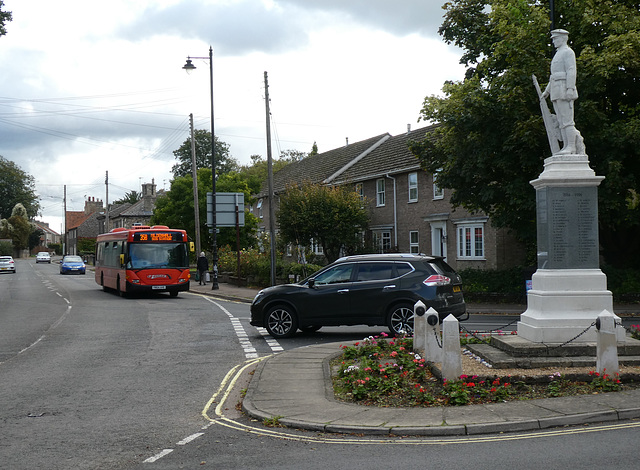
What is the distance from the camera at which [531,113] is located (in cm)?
2119

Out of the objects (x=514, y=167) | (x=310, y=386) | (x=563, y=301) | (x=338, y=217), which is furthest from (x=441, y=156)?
(x=310, y=386)

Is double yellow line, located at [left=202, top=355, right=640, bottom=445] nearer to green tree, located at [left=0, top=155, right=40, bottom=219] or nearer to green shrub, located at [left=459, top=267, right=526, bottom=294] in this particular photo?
green shrub, located at [left=459, top=267, right=526, bottom=294]

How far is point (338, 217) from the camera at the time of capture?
117 ft

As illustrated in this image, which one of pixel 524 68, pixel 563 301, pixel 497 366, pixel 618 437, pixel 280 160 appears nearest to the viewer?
pixel 618 437

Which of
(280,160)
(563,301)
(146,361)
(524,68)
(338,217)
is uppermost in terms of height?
(280,160)

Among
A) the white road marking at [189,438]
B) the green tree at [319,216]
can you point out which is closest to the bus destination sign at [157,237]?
the green tree at [319,216]

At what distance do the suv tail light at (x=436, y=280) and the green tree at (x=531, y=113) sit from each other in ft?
26.6

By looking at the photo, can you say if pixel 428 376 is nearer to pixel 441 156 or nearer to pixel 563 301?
pixel 563 301

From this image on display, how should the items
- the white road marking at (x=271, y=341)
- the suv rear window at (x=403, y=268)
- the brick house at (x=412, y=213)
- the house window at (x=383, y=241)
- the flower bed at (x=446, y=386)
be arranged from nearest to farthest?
1. the flower bed at (x=446, y=386)
2. the white road marking at (x=271, y=341)
3. the suv rear window at (x=403, y=268)
4. the brick house at (x=412, y=213)
5. the house window at (x=383, y=241)

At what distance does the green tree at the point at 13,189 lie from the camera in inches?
4498

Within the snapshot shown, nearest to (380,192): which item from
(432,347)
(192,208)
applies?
(192,208)

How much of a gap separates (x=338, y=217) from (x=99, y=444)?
1154 inches

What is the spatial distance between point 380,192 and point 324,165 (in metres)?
11.4

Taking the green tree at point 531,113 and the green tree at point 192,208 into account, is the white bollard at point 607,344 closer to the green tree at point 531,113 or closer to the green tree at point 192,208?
the green tree at point 531,113
